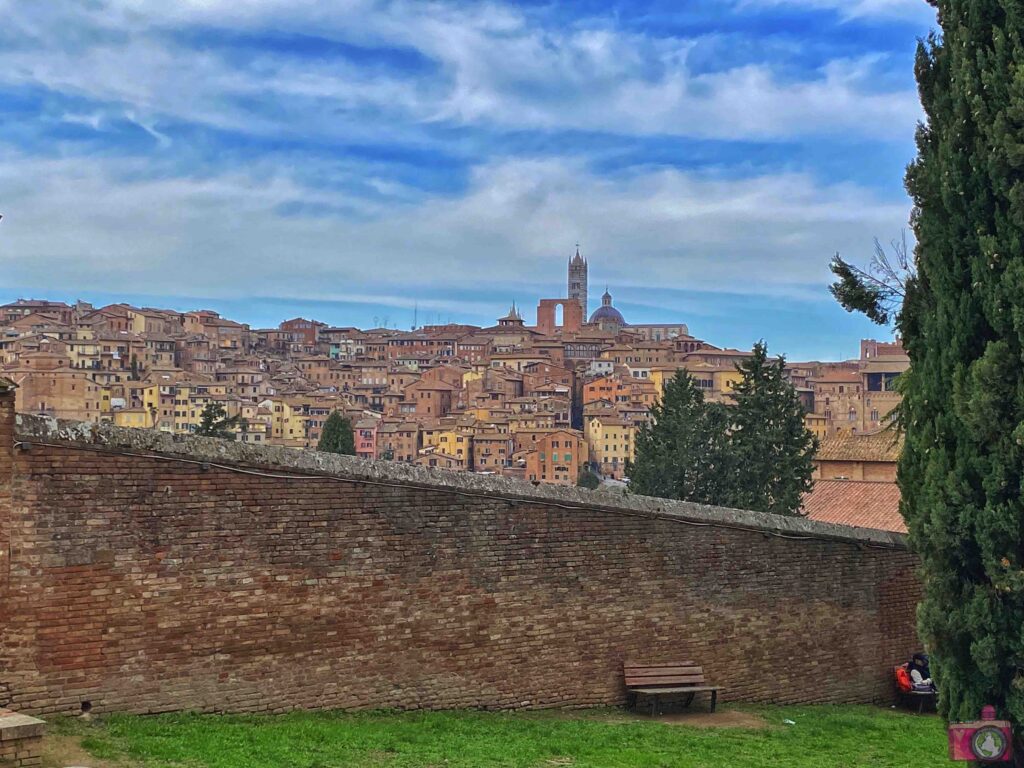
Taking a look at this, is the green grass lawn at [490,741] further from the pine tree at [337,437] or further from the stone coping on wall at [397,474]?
the pine tree at [337,437]

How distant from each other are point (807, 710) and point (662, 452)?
25912 millimetres

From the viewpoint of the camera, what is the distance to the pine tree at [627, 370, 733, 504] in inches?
1326

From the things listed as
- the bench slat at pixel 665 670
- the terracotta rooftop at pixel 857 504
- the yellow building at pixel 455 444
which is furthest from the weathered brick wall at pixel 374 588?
the yellow building at pixel 455 444

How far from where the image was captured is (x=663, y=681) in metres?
10.0

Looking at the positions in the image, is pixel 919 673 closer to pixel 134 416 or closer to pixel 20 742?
pixel 20 742

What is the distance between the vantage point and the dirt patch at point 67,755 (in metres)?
6.45

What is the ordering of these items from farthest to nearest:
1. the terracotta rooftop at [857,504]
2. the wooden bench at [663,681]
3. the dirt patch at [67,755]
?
the terracotta rooftop at [857,504] < the wooden bench at [663,681] < the dirt patch at [67,755]

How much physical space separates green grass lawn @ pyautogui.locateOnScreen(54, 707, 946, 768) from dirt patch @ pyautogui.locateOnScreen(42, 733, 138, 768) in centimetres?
5

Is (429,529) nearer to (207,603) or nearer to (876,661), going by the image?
(207,603)

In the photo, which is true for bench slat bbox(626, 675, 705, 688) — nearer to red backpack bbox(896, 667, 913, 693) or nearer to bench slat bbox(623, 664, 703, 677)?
bench slat bbox(623, 664, 703, 677)

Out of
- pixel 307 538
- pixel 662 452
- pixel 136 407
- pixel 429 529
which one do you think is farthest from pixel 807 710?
pixel 136 407

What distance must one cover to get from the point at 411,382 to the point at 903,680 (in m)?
131

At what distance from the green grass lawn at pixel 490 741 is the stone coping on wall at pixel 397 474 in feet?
5.81

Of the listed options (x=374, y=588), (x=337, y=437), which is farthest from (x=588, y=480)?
(x=374, y=588)
